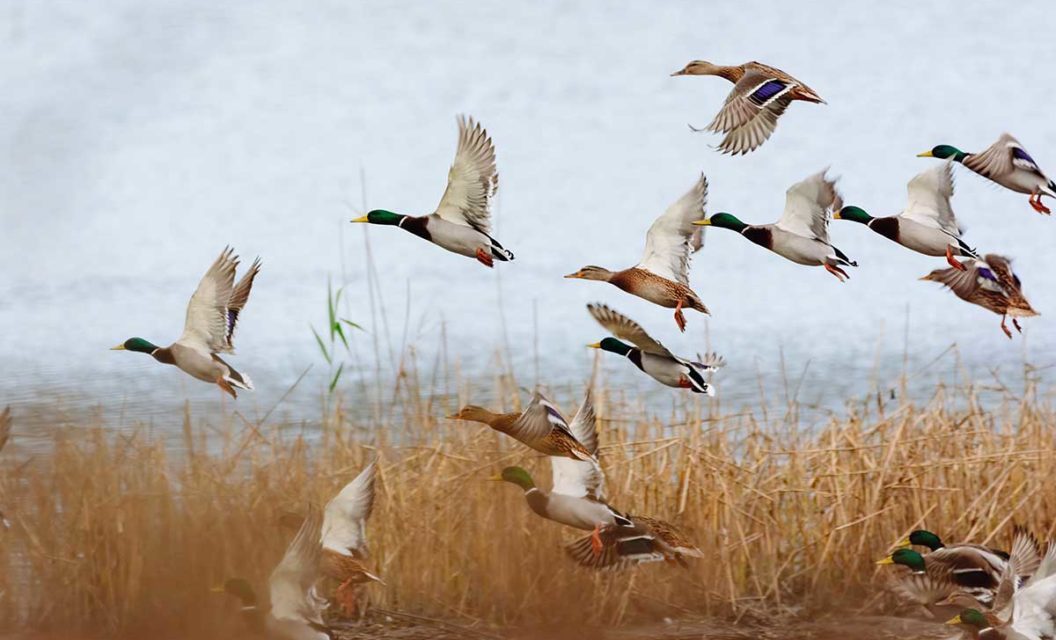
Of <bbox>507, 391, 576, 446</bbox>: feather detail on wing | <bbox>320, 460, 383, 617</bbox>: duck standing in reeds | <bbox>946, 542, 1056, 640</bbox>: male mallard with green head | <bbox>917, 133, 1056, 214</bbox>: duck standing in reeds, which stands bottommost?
<bbox>946, 542, 1056, 640</bbox>: male mallard with green head

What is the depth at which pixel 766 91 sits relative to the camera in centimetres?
403

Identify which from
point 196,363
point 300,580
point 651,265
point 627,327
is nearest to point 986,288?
point 651,265

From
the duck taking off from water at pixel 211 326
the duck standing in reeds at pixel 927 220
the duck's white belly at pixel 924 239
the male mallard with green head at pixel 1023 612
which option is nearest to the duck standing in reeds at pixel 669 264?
the duck standing in reeds at pixel 927 220

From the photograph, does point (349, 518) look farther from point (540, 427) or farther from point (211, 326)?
point (540, 427)

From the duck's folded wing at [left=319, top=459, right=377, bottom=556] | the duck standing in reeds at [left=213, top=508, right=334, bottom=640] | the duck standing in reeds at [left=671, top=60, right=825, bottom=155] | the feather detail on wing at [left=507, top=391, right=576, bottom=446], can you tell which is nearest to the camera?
the feather detail on wing at [left=507, top=391, right=576, bottom=446]

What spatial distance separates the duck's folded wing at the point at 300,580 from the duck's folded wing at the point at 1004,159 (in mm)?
2216

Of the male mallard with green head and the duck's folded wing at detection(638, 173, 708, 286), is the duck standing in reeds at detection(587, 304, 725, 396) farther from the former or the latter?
the male mallard with green head

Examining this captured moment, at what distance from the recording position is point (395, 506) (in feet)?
18.1

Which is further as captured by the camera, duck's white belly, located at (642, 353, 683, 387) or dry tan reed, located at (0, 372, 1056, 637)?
dry tan reed, located at (0, 372, 1056, 637)

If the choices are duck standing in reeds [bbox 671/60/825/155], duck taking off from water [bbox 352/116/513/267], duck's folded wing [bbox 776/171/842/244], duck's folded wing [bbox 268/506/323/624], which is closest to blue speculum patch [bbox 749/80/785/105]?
duck standing in reeds [bbox 671/60/825/155]

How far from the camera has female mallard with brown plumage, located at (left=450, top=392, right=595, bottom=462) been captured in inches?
149

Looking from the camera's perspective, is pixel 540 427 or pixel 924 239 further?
pixel 924 239

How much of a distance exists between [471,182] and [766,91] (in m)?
0.88

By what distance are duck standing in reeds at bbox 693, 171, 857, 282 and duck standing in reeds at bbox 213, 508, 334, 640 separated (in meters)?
1.50
